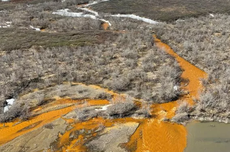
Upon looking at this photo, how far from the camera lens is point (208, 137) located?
10.9m

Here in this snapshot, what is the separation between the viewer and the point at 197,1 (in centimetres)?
4781

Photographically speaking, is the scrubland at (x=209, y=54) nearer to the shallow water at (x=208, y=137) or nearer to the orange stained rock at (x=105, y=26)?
the shallow water at (x=208, y=137)

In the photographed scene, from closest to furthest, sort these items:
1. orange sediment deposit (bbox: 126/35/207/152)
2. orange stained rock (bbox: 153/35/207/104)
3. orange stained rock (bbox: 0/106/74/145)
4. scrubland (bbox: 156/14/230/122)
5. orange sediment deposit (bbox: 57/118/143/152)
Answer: orange sediment deposit (bbox: 57/118/143/152) → orange sediment deposit (bbox: 126/35/207/152) → orange stained rock (bbox: 0/106/74/145) → scrubland (bbox: 156/14/230/122) → orange stained rock (bbox: 153/35/207/104)

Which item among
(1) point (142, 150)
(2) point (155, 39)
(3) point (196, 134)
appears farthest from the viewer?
(2) point (155, 39)

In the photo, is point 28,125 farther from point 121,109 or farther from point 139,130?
point 139,130

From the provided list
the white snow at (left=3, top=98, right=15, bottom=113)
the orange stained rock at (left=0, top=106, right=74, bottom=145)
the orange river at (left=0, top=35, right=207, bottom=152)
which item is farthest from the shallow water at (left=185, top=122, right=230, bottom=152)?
the white snow at (left=3, top=98, right=15, bottom=113)

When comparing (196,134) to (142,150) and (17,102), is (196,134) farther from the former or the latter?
(17,102)

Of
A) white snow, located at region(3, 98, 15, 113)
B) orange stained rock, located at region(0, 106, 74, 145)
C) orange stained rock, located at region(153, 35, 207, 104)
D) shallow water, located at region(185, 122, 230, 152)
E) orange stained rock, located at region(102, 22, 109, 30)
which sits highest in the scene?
orange stained rock, located at region(102, 22, 109, 30)

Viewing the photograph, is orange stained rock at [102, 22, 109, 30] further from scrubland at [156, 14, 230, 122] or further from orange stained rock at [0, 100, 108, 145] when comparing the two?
orange stained rock at [0, 100, 108, 145]

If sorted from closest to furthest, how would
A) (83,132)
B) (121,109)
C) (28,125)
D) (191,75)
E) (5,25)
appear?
(83,132) < (28,125) < (121,109) < (191,75) < (5,25)

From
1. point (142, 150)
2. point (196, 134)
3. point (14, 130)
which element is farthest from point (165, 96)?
point (14, 130)

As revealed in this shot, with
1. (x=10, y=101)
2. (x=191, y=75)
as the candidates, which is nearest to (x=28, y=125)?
(x=10, y=101)

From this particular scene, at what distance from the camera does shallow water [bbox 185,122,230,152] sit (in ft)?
33.6

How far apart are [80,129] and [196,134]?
5.92 metres
